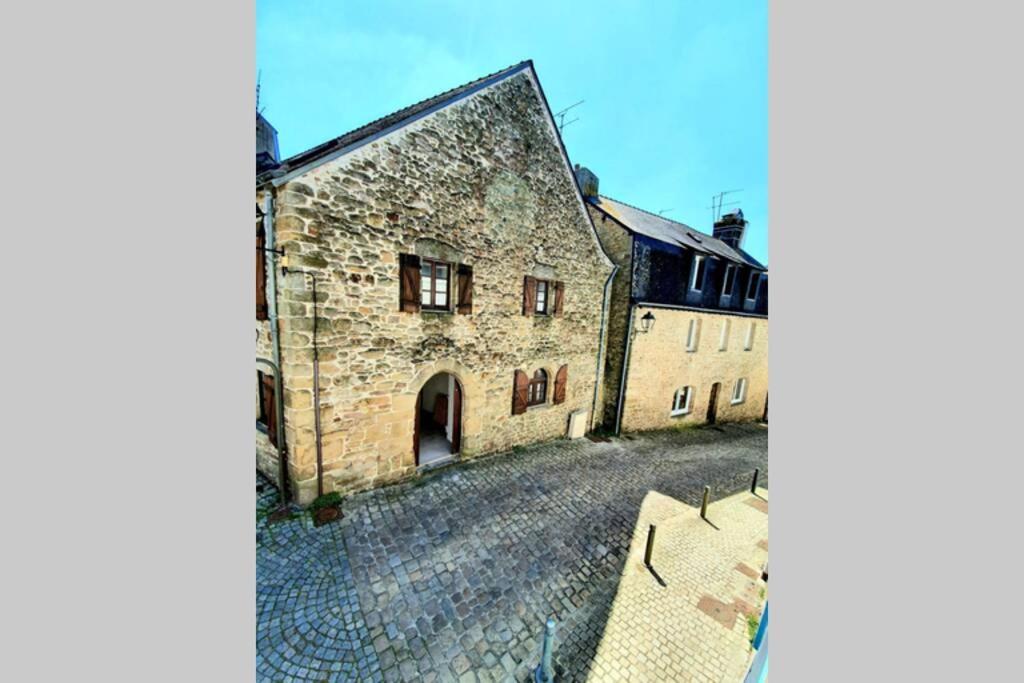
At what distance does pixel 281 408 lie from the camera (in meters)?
5.84

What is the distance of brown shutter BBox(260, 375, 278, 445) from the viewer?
625 centimetres

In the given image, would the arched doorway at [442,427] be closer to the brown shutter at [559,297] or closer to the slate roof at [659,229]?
the brown shutter at [559,297]

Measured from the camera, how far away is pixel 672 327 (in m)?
12.0

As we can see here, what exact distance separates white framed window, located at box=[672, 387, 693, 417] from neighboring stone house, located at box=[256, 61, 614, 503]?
622 cm

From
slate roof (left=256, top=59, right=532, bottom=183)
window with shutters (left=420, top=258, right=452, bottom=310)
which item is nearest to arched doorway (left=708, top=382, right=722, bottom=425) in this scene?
window with shutters (left=420, top=258, right=452, bottom=310)

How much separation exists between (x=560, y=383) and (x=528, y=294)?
2886 mm

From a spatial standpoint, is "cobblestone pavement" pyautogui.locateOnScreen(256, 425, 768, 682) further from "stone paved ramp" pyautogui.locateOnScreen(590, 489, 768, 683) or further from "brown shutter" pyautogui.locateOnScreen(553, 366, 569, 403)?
"brown shutter" pyautogui.locateOnScreen(553, 366, 569, 403)

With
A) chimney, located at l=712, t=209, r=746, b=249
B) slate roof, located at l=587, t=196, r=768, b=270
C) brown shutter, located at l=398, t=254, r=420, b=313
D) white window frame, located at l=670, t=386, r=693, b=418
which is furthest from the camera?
chimney, located at l=712, t=209, r=746, b=249

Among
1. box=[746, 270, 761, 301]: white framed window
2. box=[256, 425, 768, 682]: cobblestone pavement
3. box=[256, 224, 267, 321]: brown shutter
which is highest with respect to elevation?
box=[746, 270, 761, 301]: white framed window

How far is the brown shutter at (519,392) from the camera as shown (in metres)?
8.88

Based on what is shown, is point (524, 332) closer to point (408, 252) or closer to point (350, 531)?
point (408, 252)

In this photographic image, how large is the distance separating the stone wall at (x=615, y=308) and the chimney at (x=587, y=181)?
1.04 m

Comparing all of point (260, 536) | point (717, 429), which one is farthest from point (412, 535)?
point (717, 429)

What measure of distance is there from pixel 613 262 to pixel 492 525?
851cm
